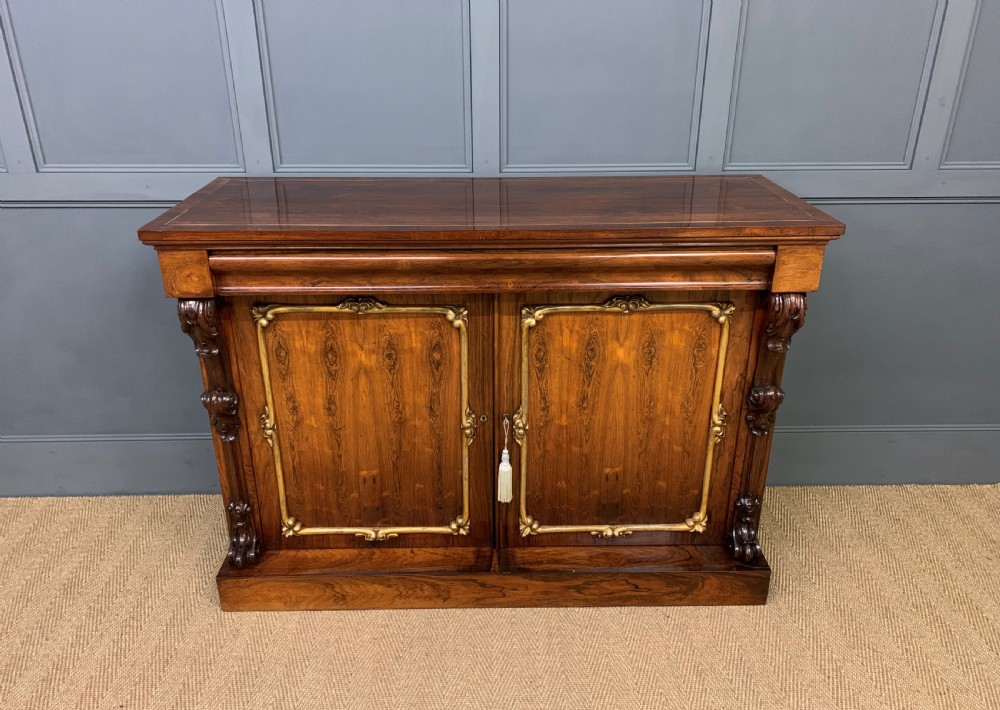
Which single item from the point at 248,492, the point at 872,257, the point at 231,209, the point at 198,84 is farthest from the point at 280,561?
the point at 872,257

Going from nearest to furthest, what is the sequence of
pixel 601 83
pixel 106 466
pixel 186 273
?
pixel 186 273 < pixel 601 83 < pixel 106 466

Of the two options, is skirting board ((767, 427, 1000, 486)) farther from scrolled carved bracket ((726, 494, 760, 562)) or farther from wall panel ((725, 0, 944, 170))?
wall panel ((725, 0, 944, 170))

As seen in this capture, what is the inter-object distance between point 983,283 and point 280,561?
192cm

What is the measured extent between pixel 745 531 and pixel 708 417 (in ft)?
0.99

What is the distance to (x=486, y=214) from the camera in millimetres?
1455

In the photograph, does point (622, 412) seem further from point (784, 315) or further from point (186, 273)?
point (186, 273)

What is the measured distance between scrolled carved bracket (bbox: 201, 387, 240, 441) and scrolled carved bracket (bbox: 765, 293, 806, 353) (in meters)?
1.10

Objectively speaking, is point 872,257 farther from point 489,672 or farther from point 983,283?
point 489,672

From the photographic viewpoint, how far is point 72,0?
163cm

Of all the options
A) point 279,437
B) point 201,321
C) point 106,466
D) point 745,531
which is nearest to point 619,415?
point 745,531

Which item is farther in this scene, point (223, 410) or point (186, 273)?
point (223, 410)

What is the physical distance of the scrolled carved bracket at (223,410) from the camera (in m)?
1.49

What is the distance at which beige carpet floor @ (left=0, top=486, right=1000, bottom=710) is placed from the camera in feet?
4.84

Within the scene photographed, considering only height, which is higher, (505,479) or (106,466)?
(505,479)
